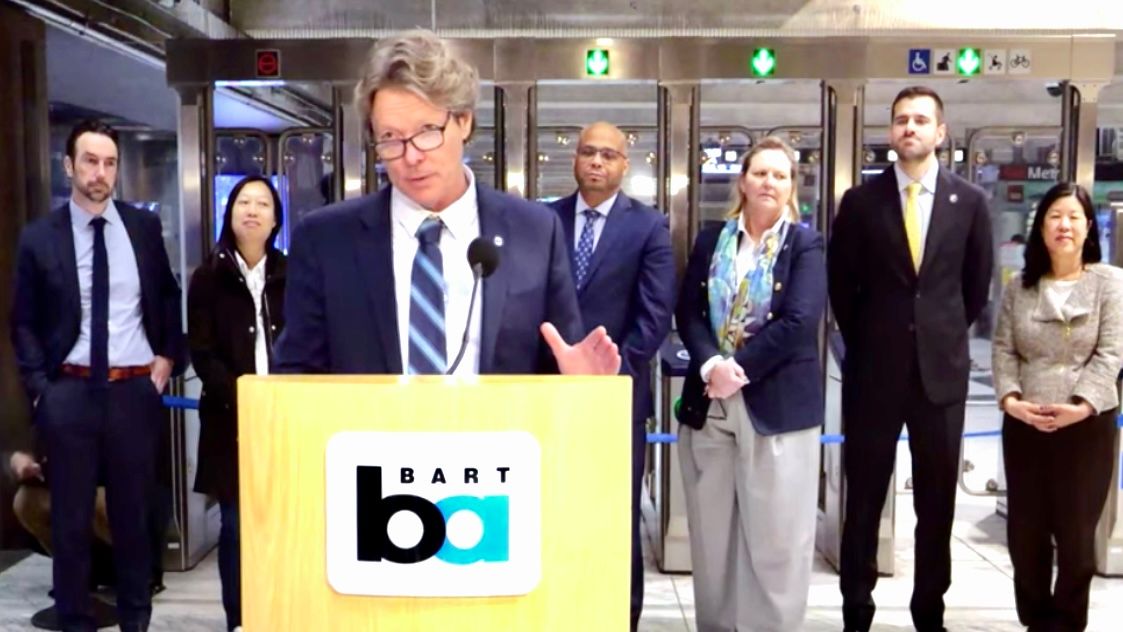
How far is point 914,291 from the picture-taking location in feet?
11.0

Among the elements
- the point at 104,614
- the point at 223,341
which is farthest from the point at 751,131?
the point at 104,614

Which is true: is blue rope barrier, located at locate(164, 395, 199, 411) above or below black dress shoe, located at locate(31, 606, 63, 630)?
above

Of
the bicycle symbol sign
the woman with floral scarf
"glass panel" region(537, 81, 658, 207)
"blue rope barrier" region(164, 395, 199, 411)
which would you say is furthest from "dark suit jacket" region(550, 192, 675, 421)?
"glass panel" region(537, 81, 658, 207)

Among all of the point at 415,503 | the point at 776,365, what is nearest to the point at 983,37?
the point at 776,365

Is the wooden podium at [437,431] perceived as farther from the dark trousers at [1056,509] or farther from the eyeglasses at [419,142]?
the dark trousers at [1056,509]

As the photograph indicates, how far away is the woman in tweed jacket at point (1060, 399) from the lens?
132 inches

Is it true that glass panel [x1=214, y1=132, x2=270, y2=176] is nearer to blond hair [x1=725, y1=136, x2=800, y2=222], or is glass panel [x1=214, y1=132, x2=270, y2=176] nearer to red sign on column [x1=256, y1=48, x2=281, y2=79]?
red sign on column [x1=256, y1=48, x2=281, y2=79]

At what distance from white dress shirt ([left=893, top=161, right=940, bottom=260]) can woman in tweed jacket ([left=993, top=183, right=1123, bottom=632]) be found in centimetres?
39

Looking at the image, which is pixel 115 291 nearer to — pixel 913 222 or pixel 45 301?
pixel 45 301

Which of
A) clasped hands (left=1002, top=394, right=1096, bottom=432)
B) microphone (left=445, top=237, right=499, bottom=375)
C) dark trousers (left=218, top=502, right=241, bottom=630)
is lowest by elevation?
dark trousers (left=218, top=502, right=241, bottom=630)

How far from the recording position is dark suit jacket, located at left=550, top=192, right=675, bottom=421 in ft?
11.3

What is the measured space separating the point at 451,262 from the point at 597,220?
1897 mm

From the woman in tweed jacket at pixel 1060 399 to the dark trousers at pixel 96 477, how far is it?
2.90 m

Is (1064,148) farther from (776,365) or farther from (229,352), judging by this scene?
(229,352)
